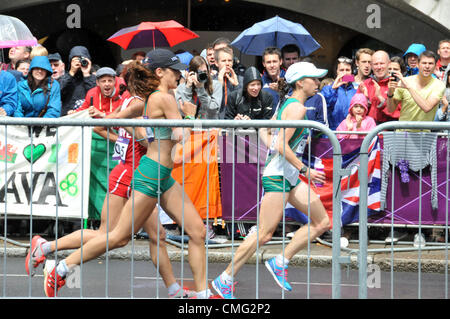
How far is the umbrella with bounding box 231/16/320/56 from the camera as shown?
Answer: 1323cm

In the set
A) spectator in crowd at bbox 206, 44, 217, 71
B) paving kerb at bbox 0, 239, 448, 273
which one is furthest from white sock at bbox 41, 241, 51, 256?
spectator in crowd at bbox 206, 44, 217, 71

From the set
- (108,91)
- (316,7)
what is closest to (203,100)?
(108,91)

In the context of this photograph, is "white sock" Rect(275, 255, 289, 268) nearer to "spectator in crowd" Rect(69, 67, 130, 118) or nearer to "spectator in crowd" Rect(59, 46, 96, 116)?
"spectator in crowd" Rect(69, 67, 130, 118)

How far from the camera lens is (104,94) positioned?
1124 centimetres

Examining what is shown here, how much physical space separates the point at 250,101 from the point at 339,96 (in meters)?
1.32

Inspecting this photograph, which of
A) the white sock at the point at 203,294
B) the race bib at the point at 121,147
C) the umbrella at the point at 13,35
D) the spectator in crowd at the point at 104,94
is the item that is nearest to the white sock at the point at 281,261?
the white sock at the point at 203,294

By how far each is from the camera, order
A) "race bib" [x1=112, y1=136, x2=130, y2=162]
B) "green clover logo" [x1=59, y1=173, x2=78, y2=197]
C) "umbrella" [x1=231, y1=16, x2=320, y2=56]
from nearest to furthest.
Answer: "race bib" [x1=112, y1=136, x2=130, y2=162]
"green clover logo" [x1=59, y1=173, x2=78, y2=197]
"umbrella" [x1=231, y1=16, x2=320, y2=56]

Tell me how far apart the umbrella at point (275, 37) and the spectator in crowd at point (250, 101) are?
2.43 m

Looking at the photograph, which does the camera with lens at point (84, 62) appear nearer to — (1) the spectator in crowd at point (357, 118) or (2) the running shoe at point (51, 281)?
(1) the spectator in crowd at point (357, 118)

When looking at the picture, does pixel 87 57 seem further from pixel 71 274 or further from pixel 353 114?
pixel 71 274

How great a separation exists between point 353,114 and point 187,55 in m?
3.38

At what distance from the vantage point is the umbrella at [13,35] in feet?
40.0

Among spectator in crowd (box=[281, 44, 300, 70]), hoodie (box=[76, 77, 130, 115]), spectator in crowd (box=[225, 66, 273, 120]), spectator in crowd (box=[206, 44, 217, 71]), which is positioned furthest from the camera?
spectator in crowd (box=[206, 44, 217, 71])

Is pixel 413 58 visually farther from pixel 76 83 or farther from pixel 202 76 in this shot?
pixel 76 83
